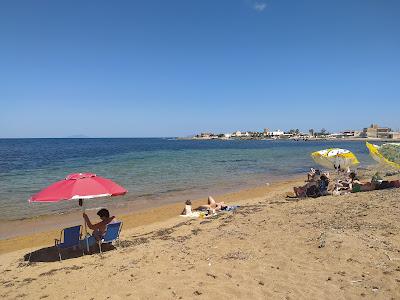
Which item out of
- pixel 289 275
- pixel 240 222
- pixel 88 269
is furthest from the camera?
pixel 240 222

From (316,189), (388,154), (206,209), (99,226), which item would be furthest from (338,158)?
(99,226)

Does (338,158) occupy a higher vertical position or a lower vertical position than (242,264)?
higher

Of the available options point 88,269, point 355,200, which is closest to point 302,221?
point 355,200

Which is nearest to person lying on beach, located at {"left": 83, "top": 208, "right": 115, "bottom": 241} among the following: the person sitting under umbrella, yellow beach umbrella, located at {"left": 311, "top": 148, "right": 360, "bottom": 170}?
the person sitting under umbrella

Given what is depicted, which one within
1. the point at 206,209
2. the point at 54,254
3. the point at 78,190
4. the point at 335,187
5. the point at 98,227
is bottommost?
the point at 54,254

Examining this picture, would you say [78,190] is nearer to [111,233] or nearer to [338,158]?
[111,233]

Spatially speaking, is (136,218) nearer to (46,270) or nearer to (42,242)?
(42,242)

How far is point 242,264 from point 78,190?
3798 mm

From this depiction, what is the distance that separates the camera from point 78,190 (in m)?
7.60

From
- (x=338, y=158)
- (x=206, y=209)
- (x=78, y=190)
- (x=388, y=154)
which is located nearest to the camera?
(x=78, y=190)

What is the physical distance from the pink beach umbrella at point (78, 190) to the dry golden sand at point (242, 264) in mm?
1477

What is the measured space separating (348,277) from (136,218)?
30.8ft

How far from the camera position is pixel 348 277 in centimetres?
566

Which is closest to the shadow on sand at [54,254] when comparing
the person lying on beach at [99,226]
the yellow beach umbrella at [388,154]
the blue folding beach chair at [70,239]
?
the blue folding beach chair at [70,239]
